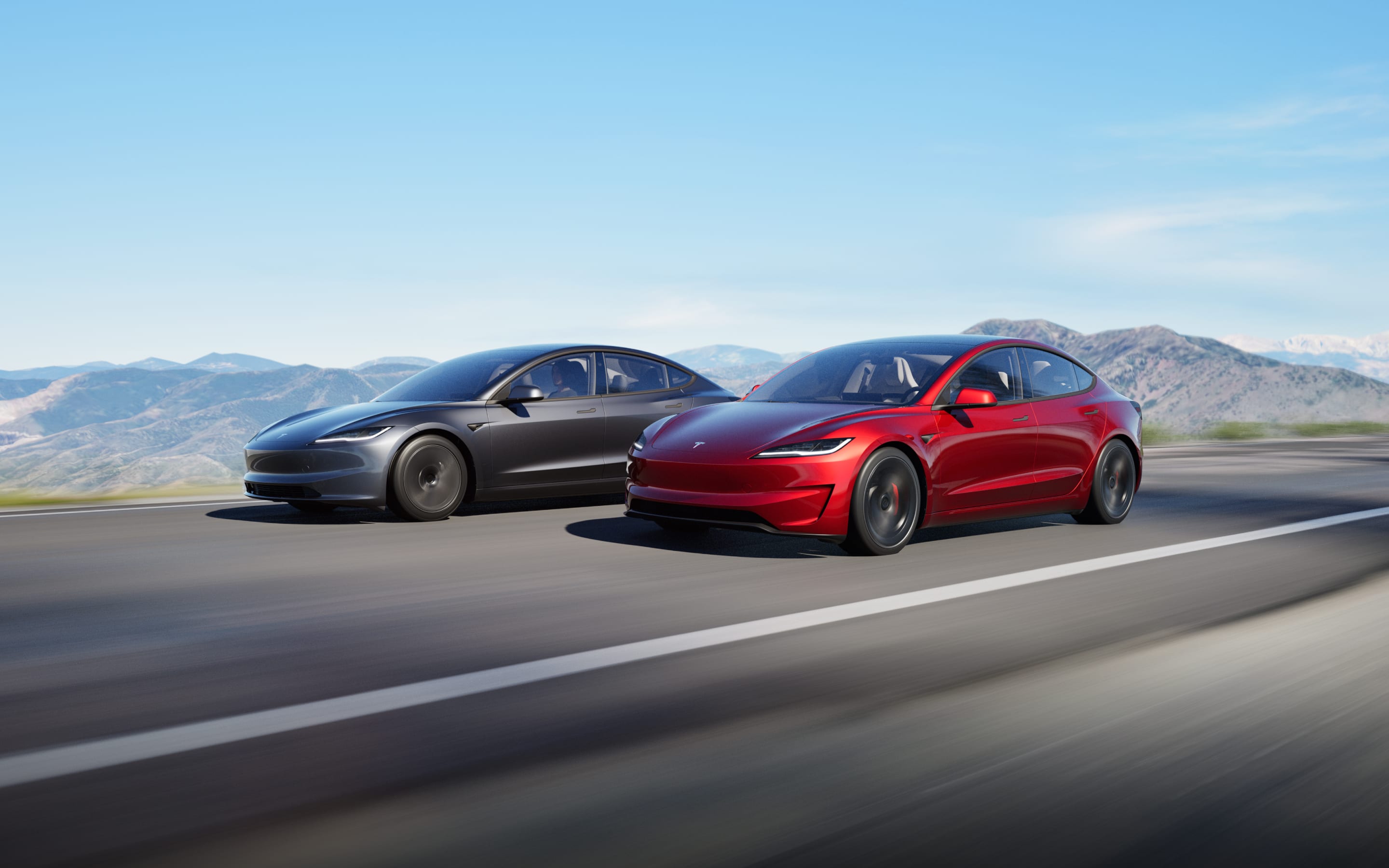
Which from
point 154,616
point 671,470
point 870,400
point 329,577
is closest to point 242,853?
point 154,616

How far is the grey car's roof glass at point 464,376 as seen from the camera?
10320 millimetres

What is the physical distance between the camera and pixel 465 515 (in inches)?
400

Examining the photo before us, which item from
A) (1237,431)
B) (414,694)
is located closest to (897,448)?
(414,694)

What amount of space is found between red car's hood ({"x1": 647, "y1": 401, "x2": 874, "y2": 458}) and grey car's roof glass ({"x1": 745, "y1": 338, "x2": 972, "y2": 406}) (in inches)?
11.5

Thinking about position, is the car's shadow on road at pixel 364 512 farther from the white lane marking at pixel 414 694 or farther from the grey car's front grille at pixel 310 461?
the white lane marking at pixel 414 694

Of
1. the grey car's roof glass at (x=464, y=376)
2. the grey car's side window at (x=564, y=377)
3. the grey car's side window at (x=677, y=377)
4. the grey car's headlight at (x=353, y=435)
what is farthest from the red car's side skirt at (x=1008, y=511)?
the grey car's headlight at (x=353, y=435)

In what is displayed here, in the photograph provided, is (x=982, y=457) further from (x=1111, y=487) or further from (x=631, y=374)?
(x=631, y=374)

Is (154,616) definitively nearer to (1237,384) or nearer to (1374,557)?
(1374,557)

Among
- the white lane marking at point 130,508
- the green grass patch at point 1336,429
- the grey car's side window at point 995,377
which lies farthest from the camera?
the green grass patch at point 1336,429

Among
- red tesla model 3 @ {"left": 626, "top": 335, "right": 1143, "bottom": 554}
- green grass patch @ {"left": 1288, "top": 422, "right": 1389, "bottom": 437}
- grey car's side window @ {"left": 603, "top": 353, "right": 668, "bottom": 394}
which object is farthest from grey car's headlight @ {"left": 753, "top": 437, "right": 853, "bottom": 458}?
green grass patch @ {"left": 1288, "top": 422, "right": 1389, "bottom": 437}

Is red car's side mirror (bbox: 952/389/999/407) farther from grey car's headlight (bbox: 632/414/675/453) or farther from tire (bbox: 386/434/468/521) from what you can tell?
tire (bbox: 386/434/468/521)

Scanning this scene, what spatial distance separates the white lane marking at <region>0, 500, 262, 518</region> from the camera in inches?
414

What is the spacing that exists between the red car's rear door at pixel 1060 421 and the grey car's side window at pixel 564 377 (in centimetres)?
380

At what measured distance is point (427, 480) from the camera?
9625 mm
